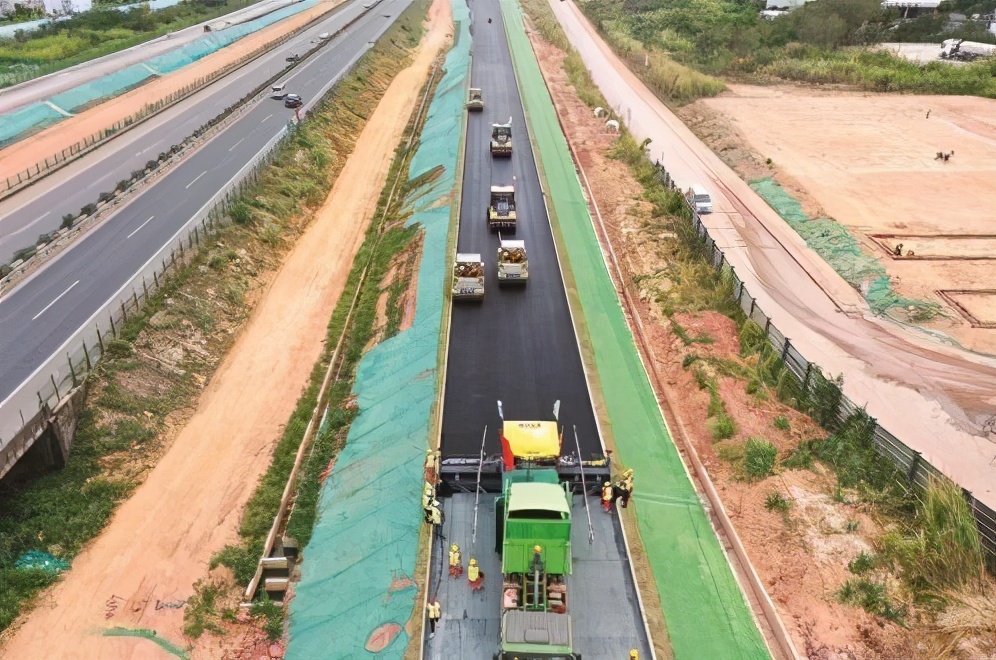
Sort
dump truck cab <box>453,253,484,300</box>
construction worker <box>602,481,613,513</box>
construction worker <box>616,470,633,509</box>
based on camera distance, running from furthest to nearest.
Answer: dump truck cab <box>453,253,484,300</box>
construction worker <box>616,470,633,509</box>
construction worker <box>602,481,613,513</box>

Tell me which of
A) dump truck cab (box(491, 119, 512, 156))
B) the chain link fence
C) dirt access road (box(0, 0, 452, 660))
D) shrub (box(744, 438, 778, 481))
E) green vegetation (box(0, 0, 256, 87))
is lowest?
dirt access road (box(0, 0, 452, 660))

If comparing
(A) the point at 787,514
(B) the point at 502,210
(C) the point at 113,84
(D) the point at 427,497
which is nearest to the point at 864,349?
(A) the point at 787,514

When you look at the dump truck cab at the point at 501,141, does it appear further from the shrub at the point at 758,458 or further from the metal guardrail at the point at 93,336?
the shrub at the point at 758,458

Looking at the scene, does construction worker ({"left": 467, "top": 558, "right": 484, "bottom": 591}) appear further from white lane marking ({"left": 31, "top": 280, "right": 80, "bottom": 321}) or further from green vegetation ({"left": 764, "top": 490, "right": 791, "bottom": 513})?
white lane marking ({"left": 31, "top": 280, "right": 80, "bottom": 321})

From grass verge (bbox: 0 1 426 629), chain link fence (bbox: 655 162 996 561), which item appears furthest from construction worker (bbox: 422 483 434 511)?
chain link fence (bbox: 655 162 996 561)

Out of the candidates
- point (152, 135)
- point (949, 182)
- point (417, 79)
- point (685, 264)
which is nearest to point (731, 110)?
point (949, 182)
